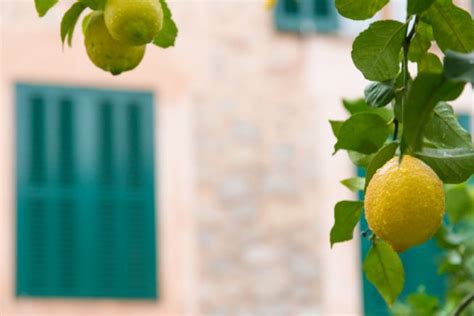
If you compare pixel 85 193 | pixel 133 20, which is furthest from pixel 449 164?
pixel 85 193

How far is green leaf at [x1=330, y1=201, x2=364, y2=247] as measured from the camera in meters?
1.55

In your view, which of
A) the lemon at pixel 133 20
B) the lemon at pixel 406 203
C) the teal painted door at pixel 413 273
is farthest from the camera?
the teal painted door at pixel 413 273

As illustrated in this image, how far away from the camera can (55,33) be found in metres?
8.10

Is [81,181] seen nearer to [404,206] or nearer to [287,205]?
[287,205]

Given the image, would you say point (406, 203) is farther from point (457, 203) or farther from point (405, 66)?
point (457, 203)

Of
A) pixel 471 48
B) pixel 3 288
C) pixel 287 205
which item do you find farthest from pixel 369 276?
pixel 287 205

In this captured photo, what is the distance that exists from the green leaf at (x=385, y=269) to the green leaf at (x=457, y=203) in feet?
3.59

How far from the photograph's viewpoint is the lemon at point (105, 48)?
4.77 ft

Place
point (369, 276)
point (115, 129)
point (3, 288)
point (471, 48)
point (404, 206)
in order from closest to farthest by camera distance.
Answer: point (404, 206) → point (471, 48) → point (369, 276) → point (3, 288) → point (115, 129)

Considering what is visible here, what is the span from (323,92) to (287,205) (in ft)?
2.36

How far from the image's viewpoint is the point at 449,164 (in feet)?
4.40

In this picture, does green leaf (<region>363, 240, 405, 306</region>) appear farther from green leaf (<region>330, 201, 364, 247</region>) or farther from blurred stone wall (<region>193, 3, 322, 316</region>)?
blurred stone wall (<region>193, 3, 322, 316</region>)

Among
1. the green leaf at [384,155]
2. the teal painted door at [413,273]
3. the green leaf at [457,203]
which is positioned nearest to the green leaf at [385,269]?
the green leaf at [384,155]

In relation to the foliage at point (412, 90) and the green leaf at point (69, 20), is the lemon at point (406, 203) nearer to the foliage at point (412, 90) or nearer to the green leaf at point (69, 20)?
the foliage at point (412, 90)
